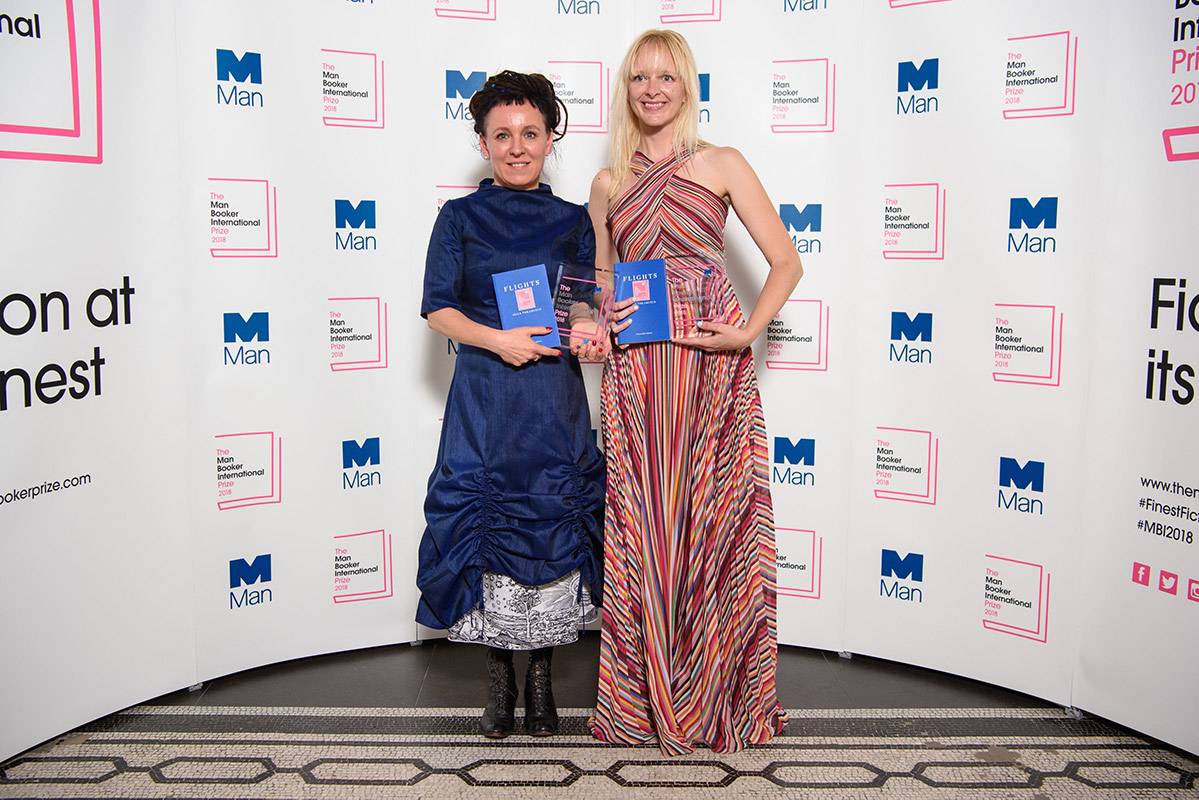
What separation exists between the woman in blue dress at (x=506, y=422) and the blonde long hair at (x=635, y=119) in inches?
6.9

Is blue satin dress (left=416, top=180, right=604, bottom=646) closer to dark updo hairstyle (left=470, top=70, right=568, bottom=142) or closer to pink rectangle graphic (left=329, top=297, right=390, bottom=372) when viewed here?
dark updo hairstyle (left=470, top=70, right=568, bottom=142)

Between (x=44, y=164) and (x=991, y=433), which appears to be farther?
(x=991, y=433)

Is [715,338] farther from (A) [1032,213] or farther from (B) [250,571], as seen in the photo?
(B) [250,571]

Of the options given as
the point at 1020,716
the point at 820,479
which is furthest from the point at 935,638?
the point at 820,479

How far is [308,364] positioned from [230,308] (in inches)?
13.0

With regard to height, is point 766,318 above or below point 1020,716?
above

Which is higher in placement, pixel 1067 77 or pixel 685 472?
pixel 1067 77

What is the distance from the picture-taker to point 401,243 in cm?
377

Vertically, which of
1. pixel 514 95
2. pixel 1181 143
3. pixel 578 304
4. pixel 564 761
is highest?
pixel 514 95

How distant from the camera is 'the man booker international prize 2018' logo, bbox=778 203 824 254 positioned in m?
3.73

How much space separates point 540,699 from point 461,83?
2.16 m

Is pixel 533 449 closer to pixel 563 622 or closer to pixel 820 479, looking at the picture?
pixel 563 622

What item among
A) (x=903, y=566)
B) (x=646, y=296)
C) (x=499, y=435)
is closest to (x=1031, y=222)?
(x=903, y=566)

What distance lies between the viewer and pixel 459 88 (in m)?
3.74
